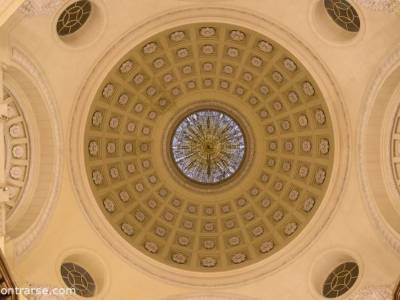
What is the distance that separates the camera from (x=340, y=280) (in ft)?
71.1

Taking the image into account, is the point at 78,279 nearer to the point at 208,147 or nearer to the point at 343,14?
the point at 208,147

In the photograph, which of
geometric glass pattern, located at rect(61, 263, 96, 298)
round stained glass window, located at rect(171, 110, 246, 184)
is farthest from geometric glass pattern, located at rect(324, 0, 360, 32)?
geometric glass pattern, located at rect(61, 263, 96, 298)

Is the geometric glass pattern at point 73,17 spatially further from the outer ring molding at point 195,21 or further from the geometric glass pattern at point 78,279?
the geometric glass pattern at point 78,279

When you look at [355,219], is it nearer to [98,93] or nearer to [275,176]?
[275,176]

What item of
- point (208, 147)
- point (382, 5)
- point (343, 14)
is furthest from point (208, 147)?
point (382, 5)

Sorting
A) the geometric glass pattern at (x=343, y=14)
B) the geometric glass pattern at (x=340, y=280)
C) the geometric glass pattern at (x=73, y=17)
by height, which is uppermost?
the geometric glass pattern at (x=73, y=17)

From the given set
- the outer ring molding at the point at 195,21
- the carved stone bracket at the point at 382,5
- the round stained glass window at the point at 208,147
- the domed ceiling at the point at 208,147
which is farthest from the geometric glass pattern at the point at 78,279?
the carved stone bracket at the point at 382,5

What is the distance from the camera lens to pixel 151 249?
2336 cm

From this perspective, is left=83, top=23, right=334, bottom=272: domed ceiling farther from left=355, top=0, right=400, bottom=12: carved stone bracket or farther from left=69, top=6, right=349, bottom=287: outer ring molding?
left=355, top=0, right=400, bottom=12: carved stone bracket

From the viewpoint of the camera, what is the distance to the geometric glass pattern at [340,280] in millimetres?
21328

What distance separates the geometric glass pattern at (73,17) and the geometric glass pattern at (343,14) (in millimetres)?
7493

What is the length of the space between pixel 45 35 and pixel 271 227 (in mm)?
10467

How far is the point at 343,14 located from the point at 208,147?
25.8ft

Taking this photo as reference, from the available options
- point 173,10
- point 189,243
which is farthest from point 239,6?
point 189,243
